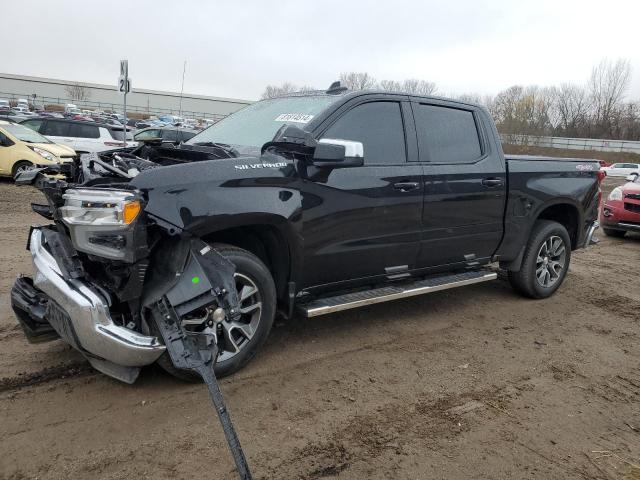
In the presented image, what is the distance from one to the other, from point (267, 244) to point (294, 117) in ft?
3.63

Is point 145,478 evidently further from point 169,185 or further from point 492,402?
point 492,402

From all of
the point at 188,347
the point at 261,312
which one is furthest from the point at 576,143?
the point at 188,347

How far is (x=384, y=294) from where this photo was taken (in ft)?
14.0

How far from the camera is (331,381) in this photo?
3.67 metres

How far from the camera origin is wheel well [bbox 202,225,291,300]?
3.69 metres

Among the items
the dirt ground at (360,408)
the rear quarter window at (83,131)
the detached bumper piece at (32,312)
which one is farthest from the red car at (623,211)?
the rear quarter window at (83,131)

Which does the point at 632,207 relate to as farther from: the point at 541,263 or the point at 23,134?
the point at 23,134

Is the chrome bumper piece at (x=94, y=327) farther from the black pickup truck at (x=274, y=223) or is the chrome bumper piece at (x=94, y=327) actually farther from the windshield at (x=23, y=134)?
the windshield at (x=23, y=134)

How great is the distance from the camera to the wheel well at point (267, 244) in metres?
3.69

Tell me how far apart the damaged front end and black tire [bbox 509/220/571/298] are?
379 centimetres

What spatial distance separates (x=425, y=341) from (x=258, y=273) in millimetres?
1762

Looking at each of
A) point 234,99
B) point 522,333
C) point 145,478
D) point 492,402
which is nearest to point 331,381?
point 492,402

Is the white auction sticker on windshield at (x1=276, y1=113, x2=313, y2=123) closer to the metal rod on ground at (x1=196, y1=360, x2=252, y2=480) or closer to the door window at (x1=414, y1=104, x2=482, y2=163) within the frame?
the door window at (x1=414, y1=104, x2=482, y2=163)

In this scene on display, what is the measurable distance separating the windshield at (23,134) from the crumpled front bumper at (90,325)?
1166 cm
